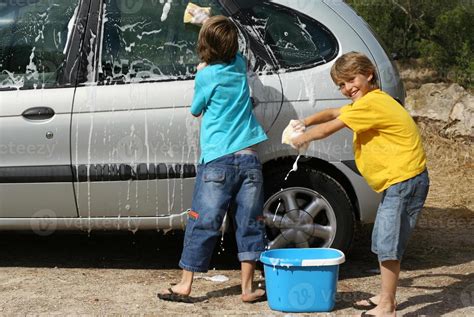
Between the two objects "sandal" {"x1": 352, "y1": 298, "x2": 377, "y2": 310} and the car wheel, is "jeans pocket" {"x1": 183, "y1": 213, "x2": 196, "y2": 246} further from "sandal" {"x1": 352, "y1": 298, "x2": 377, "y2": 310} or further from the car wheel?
"sandal" {"x1": 352, "y1": 298, "x2": 377, "y2": 310}

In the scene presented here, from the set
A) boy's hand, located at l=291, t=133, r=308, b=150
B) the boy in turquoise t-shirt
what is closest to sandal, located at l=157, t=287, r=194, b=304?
the boy in turquoise t-shirt

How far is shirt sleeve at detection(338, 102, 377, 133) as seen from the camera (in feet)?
15.6

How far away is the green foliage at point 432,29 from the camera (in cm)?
1076

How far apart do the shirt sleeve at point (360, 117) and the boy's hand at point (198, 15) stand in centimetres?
121

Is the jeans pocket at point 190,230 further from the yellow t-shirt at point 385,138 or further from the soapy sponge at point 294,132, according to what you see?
the yellow t-shirt at point 385,138

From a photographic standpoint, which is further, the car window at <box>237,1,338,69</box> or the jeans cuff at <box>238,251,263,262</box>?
the car window at <box>237,1,338,69</box>

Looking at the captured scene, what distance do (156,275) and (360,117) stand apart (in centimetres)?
185

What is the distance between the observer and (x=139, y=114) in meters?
5.54

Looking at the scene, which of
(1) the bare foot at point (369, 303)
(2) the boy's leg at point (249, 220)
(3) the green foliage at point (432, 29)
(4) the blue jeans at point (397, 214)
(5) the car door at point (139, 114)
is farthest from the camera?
(3) the green foliage at point (432, 29)

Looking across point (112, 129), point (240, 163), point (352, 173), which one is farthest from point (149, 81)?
point (352, 173)

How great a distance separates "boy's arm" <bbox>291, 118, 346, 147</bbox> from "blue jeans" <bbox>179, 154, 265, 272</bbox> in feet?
1.76

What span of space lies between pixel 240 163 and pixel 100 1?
4.49ft

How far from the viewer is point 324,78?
5.60 metres

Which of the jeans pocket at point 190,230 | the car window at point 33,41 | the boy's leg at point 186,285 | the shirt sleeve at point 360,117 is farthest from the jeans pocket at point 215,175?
the car window at point 33,41
